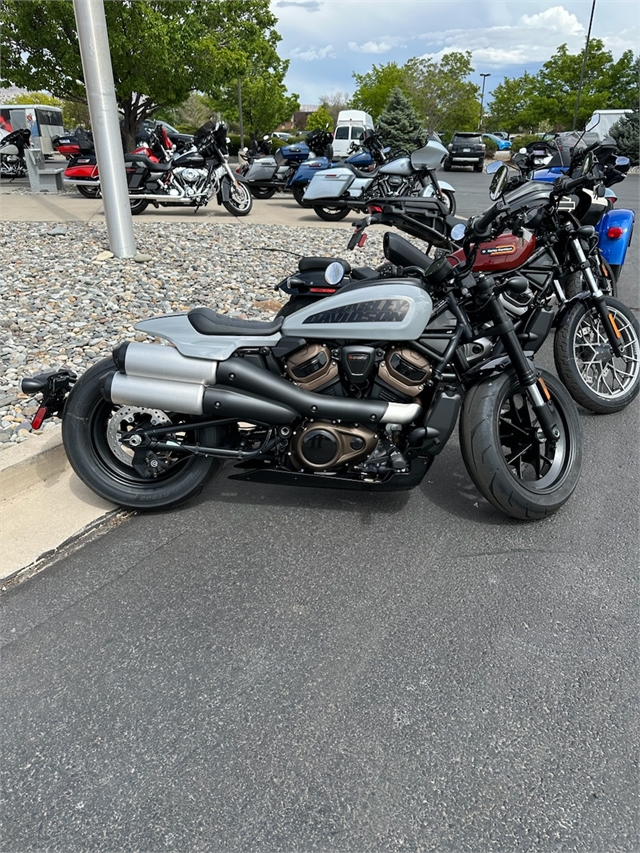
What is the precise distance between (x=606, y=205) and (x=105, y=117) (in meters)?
4.75

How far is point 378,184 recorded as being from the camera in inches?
412

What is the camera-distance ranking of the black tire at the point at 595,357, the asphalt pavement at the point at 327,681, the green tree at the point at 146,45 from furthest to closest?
the green tree at the point at 146,45
the black tire at the point at 595,357
the asphalt pavement at the point at 327,681

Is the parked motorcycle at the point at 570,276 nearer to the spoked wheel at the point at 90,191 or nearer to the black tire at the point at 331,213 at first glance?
the black tire at the point at 331,213

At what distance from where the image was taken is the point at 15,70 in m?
14.3

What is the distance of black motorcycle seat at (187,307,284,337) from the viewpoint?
2861 millimetres

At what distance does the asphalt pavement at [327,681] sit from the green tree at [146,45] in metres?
13.5

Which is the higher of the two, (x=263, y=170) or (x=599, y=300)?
(x=263, y=170)

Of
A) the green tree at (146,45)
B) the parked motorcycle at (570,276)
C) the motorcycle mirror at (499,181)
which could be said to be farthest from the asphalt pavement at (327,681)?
the green tree at (146,45)

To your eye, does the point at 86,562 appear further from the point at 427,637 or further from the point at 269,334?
the point at 427,637

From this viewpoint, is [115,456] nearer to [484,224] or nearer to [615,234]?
[484,224]

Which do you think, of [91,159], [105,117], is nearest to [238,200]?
[91,159]

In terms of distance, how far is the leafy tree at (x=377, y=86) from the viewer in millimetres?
50812

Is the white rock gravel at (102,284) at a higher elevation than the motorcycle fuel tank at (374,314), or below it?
below

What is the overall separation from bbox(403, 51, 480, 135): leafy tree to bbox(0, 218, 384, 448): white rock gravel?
46250 millimetres
